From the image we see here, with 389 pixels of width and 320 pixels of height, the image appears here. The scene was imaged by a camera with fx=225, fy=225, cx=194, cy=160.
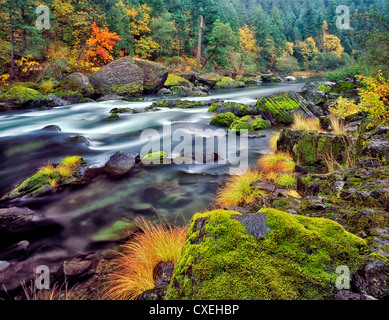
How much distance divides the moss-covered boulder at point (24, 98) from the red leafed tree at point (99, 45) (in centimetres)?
1094

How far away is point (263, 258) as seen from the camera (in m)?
1.82

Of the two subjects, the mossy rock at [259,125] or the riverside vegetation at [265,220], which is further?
the mossy rock at [259,125]

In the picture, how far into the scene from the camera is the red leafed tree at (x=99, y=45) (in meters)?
26.8

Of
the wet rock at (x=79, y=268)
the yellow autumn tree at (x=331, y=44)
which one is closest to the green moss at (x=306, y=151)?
the wet rock at (x=79, y=268)

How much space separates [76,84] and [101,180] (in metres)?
18.6

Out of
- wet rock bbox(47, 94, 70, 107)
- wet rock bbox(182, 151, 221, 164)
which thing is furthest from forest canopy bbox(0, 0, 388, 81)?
wet rock bbox(182, 151, 221, 164)

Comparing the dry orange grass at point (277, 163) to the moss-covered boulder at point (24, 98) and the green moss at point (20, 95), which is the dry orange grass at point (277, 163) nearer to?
the moss-covered boulder at point (24, 98)

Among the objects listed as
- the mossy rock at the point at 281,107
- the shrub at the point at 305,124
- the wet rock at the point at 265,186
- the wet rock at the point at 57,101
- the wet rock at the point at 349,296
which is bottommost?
the wet rock at the point at 265,186

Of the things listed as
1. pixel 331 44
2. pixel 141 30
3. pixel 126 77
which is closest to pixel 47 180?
pixel 126 77

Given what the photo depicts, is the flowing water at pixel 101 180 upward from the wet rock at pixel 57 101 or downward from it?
downward

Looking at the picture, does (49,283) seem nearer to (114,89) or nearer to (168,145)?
(168,145)

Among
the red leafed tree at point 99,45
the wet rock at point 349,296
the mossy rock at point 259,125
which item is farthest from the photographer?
the red leafed tree at point 99,45

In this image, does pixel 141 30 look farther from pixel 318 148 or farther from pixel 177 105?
pixel 318 148
